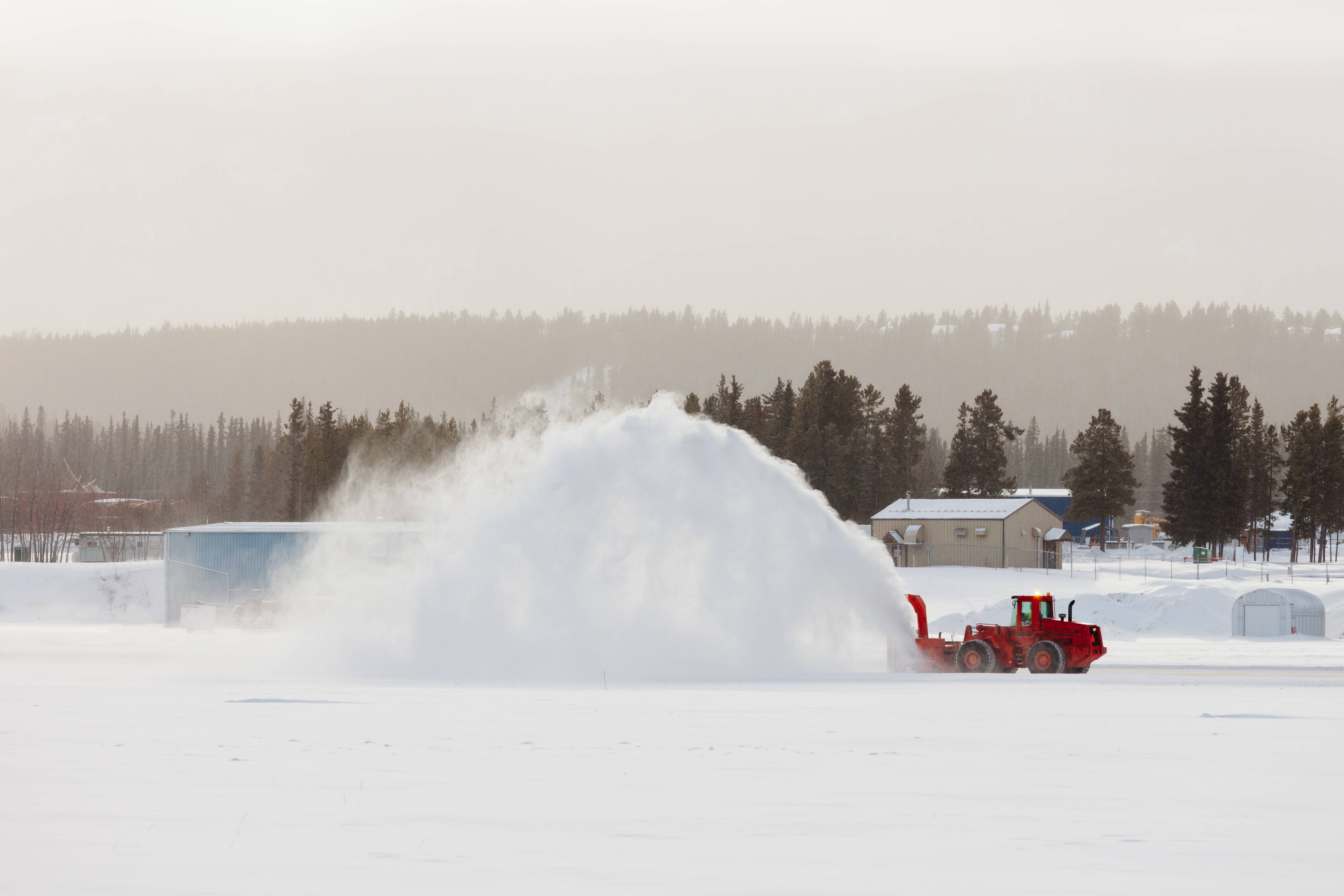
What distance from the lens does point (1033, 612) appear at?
2798cm

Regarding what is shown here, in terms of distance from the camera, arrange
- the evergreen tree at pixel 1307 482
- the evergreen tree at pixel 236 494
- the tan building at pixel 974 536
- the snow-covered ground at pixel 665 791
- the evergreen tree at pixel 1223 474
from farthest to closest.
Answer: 1. the evergreen tree at pixel 236 494
2. the evergreen tree at pixel 1307 482
3. the evergreen tree at pixel 1223 474
4. the tan building at pixel 974 536
5. the snow-covered ground at pixel 665 791

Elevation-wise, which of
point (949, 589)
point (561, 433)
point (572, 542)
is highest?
point (561, 433)

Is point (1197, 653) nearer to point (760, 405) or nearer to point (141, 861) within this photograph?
point (141, 861)

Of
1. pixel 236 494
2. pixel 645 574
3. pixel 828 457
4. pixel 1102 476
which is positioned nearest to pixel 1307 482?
pixel 1102 476

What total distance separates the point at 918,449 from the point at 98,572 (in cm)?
7421

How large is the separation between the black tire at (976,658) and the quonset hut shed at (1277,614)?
21609 mm

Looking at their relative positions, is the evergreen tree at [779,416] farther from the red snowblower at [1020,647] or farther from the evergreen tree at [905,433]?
the red snowblower at [1020,647]

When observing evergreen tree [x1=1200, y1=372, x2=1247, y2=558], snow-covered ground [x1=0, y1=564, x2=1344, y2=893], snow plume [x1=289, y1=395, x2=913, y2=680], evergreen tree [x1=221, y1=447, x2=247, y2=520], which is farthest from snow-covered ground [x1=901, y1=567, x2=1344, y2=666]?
evergreen tree [x1=221, y1=447, x2=247, y2=520]

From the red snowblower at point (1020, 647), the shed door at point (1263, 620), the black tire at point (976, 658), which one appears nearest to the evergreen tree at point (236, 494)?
the shed door at point (1263, 620)

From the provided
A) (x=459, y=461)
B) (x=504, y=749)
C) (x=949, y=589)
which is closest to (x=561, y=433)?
(x=459, y=461)

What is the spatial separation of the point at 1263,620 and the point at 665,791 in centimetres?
3827

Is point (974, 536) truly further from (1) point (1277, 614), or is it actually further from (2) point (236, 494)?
(2) point (236, 494)

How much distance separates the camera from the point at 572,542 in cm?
2695

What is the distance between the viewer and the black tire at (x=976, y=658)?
2731 cm
